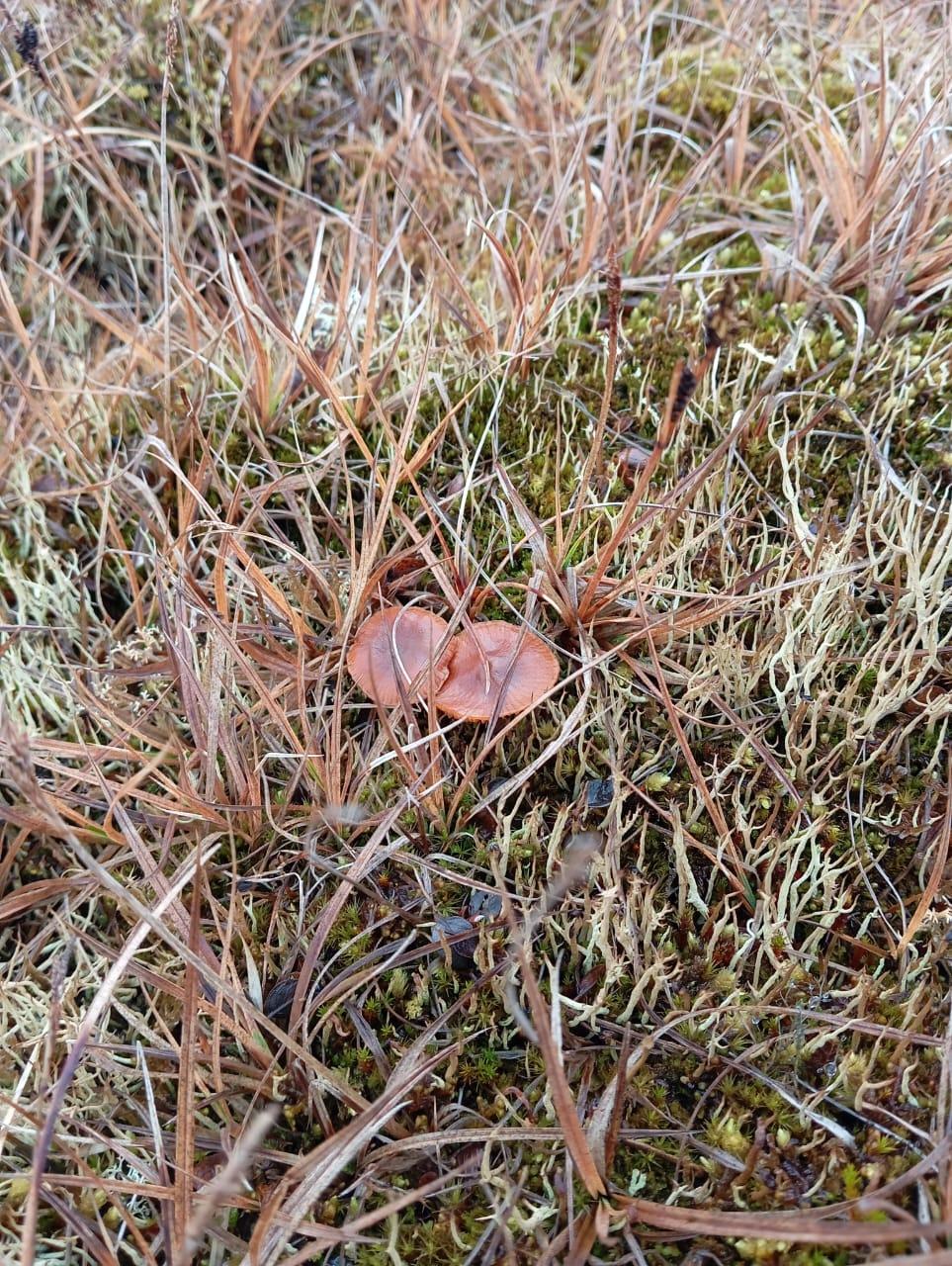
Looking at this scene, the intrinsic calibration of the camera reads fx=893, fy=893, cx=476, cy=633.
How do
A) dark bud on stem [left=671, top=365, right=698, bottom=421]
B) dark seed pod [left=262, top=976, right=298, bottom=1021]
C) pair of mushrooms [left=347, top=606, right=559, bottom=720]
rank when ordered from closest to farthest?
1. dark bud on stem [left=671, top=365, right=698, bottom=421]
2. dark seed pod [left=262, top=976, right=298, bottom=1021]
3. pair of mushrooms [left=347, top=606, right=559, bottom=720]

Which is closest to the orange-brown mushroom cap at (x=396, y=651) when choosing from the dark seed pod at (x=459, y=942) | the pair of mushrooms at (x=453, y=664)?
the pair of mushrooms at (x=453, y=664)

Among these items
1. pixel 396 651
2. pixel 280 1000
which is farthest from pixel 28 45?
pixel 280 1000

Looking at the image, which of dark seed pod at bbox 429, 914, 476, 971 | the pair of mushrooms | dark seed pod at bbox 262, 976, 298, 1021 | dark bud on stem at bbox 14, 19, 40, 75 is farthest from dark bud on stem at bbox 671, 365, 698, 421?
dark bud on stem at bbox 14, 19, 40, 75

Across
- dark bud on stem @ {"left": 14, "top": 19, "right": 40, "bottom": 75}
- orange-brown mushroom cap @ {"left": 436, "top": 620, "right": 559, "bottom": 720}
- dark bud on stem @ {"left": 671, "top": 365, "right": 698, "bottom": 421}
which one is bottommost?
orange-brown mushroom cap @ {"left": 436, "top": 620, "right": 559, "bottom": 720}

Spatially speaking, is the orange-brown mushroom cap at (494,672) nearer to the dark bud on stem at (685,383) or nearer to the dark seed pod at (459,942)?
the dark seed pod at (459,942)

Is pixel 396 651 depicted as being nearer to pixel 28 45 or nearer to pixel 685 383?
pixel 685 383

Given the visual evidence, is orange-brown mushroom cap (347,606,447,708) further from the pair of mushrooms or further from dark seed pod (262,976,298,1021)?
dark seed pod (262,976,298,1021)
